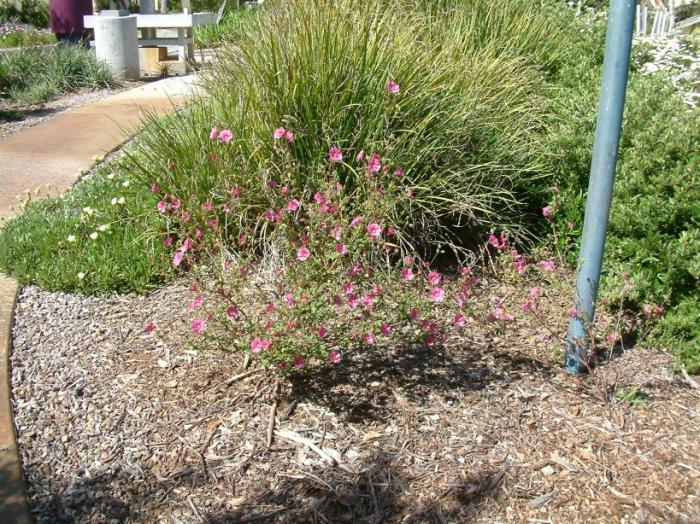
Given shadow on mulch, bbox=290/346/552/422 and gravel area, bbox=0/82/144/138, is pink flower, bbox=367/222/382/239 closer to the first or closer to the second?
shadow on mulch, bbox=290/346/552/422

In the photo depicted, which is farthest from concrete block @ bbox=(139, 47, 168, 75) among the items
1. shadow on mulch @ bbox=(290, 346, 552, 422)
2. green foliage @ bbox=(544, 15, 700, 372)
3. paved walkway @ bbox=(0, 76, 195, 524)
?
shadow on mulch @ bbox=(290, 346, 552, 422)

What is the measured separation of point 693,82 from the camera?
5.77 meters

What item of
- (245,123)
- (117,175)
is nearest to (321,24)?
(245,123)

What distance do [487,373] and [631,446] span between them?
0.72 m

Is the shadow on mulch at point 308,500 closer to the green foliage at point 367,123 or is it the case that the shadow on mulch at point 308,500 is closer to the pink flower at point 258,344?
the pink flower at point 258,344

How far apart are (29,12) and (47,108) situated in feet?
47.5

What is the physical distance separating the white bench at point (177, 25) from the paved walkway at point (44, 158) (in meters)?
2.05

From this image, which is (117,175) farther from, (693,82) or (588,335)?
(693,82)

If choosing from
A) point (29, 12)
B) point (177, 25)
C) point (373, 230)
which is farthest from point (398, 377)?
point (29, 12)

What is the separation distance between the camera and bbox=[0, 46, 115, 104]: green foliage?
9.84 m

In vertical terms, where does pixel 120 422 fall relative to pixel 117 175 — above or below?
below

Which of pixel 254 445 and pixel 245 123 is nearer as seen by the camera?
pixel 254 445

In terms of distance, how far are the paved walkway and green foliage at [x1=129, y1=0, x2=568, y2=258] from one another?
696mm

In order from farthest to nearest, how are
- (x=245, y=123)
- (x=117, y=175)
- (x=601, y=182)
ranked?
(x=117, y=175), (x=245, y=123), (x=601, y=182)
